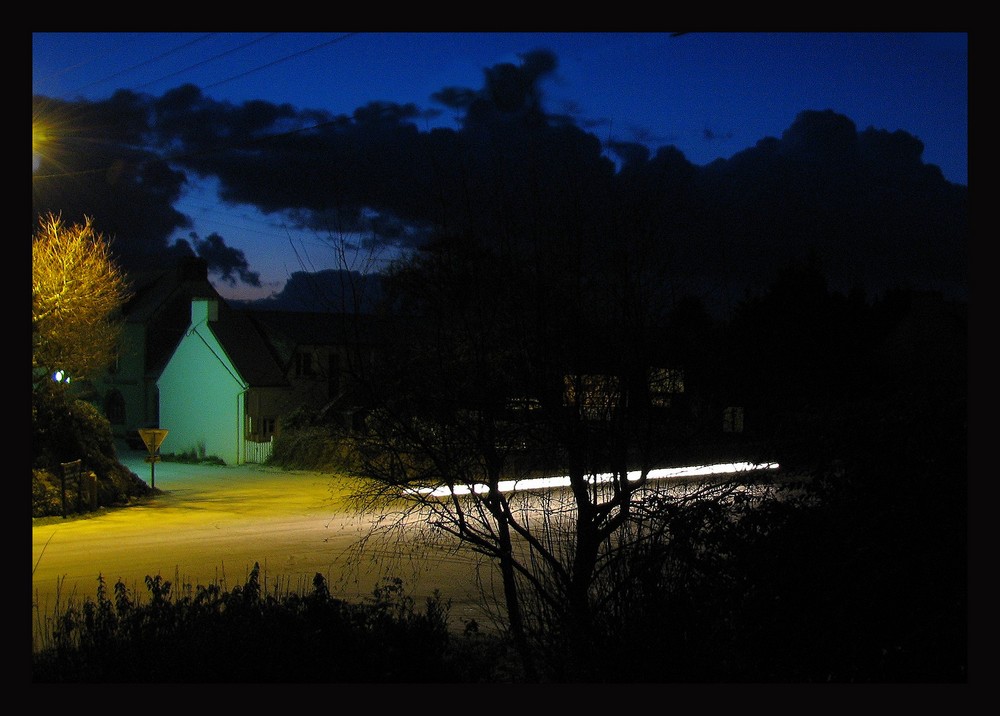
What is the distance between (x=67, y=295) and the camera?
72.2 feet

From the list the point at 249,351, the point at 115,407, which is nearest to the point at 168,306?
the point at 115,407

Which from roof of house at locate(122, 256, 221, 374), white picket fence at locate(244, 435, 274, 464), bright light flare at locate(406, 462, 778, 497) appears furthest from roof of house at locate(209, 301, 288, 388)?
bright light flare at locate(406, 462, 778, 497)

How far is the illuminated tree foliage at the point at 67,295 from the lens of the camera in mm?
21812

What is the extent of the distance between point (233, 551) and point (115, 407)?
32.7 m

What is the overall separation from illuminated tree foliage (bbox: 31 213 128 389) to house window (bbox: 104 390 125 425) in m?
22.0

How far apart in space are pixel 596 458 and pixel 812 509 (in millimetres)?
1460

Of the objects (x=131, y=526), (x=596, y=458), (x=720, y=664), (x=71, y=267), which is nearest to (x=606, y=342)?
(x=596, y=458)

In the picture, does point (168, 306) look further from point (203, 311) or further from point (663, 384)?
point (663, 384)

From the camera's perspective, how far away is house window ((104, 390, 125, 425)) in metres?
44.6

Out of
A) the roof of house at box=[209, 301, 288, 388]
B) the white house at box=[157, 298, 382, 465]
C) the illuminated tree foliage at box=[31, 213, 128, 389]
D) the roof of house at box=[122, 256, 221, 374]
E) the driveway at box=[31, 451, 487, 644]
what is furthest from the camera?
the roof of house at box=[122, 256, 221, 374]

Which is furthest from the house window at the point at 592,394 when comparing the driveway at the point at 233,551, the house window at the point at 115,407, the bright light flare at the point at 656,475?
the house window at the point at 115,407

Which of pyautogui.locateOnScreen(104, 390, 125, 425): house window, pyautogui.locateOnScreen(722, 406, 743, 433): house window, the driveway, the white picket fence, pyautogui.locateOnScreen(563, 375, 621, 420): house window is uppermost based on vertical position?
pyautogui.locateOnScreen(104, 390, 125, 425): house window

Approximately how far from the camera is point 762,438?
22.7 feet

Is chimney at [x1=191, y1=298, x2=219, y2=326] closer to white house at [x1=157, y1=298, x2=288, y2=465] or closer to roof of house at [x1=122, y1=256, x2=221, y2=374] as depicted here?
white house at [x1=157, y1=298, x2=288, y2=465]
